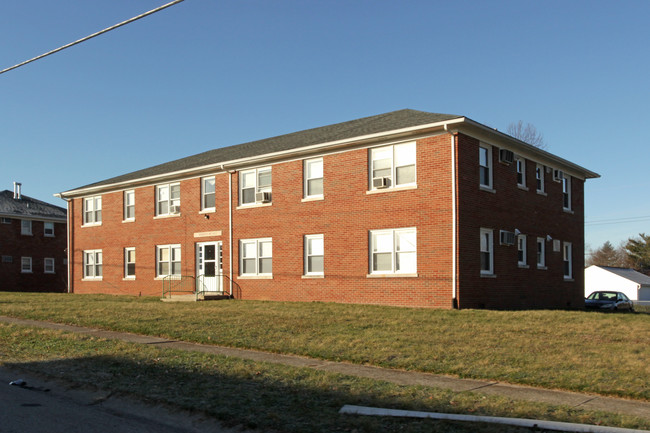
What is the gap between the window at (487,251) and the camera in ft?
66.9

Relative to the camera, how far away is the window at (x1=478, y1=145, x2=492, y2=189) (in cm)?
2047

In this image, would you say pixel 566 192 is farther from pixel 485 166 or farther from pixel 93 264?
pixel 93 264

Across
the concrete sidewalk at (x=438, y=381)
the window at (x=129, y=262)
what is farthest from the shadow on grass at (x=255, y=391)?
the window at (x=129, y=262)

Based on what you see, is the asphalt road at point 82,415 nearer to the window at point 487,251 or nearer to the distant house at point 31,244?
the window at point 487,251

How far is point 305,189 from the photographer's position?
23.1 meters

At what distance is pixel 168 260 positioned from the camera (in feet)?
92.4

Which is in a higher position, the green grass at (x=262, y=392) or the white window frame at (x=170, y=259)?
the white window frame at (x=170, y=259)

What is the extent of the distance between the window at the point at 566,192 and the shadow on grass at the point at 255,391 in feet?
64.7

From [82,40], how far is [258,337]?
23.6 ft

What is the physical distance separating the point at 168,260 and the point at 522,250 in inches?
599

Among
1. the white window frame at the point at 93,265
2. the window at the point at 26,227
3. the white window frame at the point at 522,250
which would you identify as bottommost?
the white window frame at the point at 93,265

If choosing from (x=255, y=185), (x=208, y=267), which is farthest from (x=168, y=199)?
(x=255, y=185)

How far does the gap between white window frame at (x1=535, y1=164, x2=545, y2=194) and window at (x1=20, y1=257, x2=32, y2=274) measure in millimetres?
35241

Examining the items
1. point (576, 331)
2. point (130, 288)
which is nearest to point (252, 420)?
point (576, 331)
